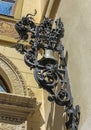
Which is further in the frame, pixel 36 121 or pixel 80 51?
pixel 36 121

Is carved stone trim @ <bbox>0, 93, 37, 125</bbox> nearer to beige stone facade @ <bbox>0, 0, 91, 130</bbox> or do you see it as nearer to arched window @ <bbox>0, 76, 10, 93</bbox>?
beige stone facade @ <bbox>0, 0, 91, 130</bbox>

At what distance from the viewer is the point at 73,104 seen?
4074 mm

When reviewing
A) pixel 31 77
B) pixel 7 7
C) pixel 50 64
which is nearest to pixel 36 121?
pixel 31 77

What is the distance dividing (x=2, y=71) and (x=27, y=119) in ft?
3.59

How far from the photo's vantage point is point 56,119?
5.06m

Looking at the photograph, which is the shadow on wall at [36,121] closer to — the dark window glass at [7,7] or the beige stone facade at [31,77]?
the beige stone facade at [31,77]

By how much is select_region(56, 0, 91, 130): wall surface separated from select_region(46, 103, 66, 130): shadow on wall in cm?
68

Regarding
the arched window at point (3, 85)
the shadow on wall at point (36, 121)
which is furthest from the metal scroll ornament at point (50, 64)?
the arched window at point (3, 85)

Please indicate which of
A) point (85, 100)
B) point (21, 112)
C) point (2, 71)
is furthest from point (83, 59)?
point (2, 71)

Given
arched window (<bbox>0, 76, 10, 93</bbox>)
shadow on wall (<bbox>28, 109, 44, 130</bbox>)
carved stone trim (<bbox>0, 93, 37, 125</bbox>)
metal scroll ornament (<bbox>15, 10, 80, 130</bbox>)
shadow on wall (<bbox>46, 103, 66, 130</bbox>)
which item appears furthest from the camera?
arched window (<bbox>0, 76, 10, 93</bbox>)

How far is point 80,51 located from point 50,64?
0.35 meters

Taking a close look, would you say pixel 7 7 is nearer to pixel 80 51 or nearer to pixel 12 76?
pixel 12 76

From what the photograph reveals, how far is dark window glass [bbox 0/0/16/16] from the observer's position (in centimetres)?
744

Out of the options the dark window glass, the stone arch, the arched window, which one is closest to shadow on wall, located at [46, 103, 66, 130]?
the stone arch
